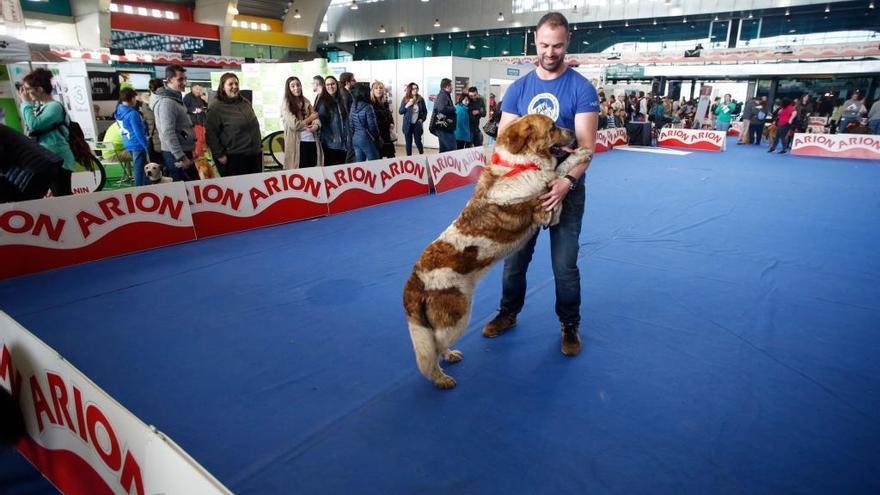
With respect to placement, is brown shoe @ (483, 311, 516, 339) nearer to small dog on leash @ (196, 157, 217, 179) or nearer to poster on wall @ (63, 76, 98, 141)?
small dog on leash @ (196, 157, 217, 179)

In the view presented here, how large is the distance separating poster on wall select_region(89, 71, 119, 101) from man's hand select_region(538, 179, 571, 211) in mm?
12460

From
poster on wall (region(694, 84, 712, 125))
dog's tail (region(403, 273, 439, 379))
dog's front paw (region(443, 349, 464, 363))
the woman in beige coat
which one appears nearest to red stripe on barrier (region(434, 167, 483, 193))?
the woman in beige coat

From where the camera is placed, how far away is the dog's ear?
2381 mm

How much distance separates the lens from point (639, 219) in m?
6.27

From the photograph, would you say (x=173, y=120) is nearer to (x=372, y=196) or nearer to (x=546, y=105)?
(x=372, y=196)

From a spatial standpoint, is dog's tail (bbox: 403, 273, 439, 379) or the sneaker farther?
the sneaker

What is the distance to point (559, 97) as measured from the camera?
8.55ft

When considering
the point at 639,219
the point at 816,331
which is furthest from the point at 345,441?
the point at 639,219

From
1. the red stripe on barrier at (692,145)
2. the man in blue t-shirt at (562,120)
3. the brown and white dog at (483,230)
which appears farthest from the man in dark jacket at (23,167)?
the red stripe on barrier at (692,145)

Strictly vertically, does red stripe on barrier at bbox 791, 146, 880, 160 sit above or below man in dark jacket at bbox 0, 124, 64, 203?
below

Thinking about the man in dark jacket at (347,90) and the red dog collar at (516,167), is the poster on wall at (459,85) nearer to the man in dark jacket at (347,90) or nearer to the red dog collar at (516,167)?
the man in dark jacket at (347,90)

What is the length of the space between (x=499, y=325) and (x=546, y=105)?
155 cm

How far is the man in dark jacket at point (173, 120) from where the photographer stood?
17.9ft

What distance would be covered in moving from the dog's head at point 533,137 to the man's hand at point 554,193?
0.15 metres
